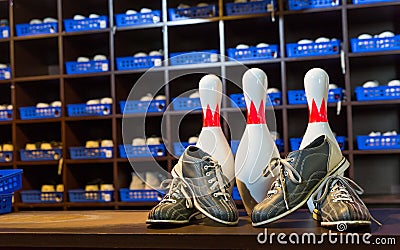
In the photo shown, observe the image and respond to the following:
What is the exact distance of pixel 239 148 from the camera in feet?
4.37

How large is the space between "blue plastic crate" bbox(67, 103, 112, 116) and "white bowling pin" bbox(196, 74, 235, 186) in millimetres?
2070

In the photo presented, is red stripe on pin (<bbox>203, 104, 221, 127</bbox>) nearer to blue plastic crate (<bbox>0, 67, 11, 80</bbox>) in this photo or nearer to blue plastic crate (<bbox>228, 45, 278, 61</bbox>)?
blue plastic crate (<bbox>228, 45, 278, 61</bbox>)

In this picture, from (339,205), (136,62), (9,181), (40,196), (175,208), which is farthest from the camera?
(40,196)

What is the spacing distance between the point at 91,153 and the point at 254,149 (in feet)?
7.51

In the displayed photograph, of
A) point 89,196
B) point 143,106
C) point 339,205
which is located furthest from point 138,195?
point 339,205

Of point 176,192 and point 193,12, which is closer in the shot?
point 176,192

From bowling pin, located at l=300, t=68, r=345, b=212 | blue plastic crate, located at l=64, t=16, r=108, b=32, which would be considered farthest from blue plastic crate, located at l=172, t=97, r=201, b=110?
bowling pin, located at l=300, t=68, r=345, b=212

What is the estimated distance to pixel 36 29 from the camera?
3.53 metres

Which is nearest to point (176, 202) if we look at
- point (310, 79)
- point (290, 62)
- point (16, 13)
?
point (310, 79)

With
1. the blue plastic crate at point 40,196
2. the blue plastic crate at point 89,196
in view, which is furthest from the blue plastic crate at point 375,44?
the blue plastic crate at point 40,196

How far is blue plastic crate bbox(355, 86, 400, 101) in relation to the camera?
301 centimetres

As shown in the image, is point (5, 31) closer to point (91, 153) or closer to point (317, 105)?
point (91, 153)

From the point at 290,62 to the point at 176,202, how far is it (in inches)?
85.5

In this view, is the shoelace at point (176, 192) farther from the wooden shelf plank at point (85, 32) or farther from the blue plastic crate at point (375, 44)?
the wooden shelf plank at point (85, 32)
